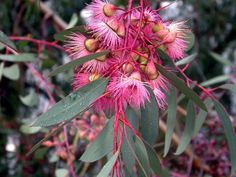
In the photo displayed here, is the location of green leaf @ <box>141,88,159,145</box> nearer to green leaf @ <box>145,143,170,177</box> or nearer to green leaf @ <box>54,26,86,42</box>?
green leaf @ <box>145,143,170,177</box>

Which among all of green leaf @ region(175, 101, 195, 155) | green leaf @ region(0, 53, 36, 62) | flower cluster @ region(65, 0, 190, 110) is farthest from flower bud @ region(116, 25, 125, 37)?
green leaf @ region(0, 53, 36, 62)

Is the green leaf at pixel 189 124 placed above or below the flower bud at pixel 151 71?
below

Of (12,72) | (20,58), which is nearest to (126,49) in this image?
(20,58)

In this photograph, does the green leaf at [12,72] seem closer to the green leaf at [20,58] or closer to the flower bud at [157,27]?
the green leaf at [20,58]

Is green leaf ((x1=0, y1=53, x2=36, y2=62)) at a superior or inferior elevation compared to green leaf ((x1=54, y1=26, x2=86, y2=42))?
inferior

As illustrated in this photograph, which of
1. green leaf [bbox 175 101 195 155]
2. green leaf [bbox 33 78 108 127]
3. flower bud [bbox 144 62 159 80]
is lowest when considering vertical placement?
green leaf [bbox 175 101 195 155]

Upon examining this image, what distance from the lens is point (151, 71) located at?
780mm

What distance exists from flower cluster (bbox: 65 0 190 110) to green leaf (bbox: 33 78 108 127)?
0.02 m

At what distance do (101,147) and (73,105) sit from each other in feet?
0.36

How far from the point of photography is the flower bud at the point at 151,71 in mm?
778

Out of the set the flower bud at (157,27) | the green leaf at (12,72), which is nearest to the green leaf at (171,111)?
the flower bud at (157,27)

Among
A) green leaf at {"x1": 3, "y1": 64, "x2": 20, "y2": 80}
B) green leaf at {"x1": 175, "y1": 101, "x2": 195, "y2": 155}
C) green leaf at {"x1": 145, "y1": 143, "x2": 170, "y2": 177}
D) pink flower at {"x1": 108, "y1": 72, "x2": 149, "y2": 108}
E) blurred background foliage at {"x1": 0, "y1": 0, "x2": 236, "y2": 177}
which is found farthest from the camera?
blurred background foliage at {"x1": 0, "y1": 0, "x2": 236, "y2": 177}

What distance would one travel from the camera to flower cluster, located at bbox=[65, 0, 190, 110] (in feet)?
2.55

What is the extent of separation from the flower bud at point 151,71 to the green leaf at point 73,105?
0.20 feet
